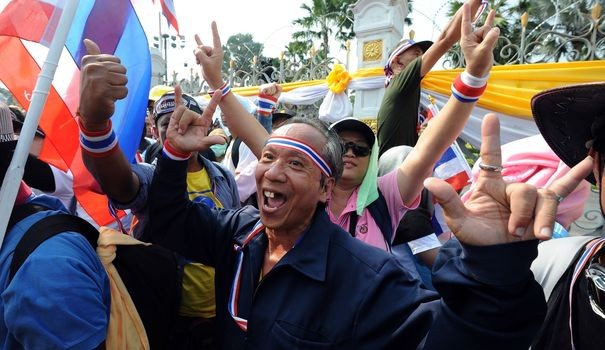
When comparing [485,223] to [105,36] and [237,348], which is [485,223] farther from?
[105,36]

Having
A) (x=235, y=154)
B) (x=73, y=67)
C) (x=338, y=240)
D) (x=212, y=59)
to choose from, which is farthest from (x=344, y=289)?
(x=235, y=154)

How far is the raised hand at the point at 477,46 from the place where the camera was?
5.24ft

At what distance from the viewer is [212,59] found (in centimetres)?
222

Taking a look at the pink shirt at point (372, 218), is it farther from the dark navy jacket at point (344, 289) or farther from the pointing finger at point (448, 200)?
the pointing finger at point (448, 200)

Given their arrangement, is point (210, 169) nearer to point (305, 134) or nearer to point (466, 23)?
point (305, 134)

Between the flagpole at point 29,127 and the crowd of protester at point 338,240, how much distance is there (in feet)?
0.28

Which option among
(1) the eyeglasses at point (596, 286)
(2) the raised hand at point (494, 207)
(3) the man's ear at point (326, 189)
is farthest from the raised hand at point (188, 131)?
(1) the eyeglasses at point (596, 286)

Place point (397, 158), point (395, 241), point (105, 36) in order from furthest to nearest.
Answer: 1. point (397, 158)
2. point (395, 241)
3. point (105, 36)

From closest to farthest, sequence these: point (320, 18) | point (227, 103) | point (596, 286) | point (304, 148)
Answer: point (596, 286)
point (304, 148)
point (227, 103)
point (320, 18)

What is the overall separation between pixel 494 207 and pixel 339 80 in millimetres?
5508

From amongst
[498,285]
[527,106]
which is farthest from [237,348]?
[527,106]

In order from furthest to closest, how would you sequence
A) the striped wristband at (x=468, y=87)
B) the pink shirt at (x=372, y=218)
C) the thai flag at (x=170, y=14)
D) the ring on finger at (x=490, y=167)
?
1. the thai flag at (x=170, y=14)
2. the pink shirt at (x=372, y=218)
3. the striped wristband at (x=468, y=87)
4. the ring on finger at (x=490, y=167)

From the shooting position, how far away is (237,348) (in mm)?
1409

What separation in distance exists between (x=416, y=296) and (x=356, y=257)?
238 millimetres
